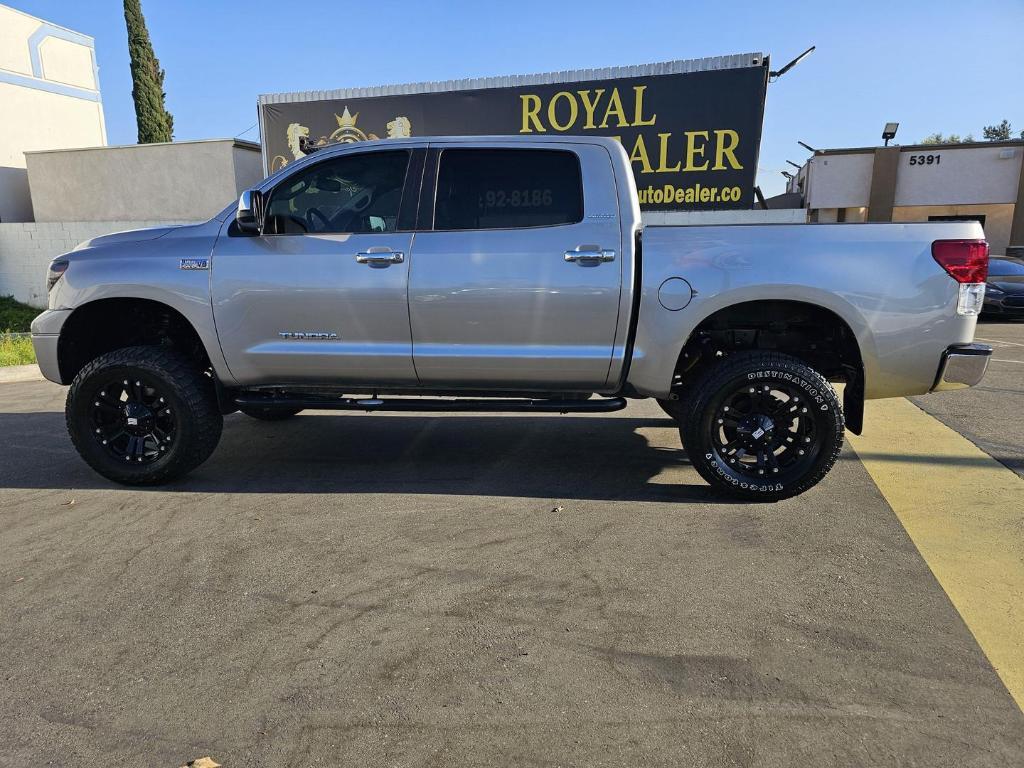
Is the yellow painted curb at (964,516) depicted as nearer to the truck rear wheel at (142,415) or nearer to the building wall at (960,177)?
the truck rear wheel at (142,415)

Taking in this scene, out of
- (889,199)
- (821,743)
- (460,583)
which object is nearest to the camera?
(821,743)

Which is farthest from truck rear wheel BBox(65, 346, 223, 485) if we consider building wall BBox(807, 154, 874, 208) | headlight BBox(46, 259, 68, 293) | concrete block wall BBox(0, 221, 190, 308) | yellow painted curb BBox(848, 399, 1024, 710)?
building wall BBox(807, 154, 874, 208)

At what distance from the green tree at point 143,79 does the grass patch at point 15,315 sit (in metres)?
6.08

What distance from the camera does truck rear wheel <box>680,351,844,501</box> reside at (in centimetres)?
382

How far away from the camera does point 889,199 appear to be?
73.9 ft

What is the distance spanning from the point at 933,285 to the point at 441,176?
2871mm

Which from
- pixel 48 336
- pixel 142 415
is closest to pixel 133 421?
pixel 142 415

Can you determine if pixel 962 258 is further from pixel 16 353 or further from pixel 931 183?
pixel 931 183

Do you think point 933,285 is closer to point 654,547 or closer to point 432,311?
point 654,547

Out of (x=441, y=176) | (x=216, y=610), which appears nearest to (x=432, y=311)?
(x=441, y=176)

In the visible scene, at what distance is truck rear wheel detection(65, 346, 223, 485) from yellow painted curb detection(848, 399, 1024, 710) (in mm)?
4193

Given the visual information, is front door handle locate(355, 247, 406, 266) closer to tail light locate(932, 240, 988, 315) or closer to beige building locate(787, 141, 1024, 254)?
tail light locate(932, 240, 988, 315)

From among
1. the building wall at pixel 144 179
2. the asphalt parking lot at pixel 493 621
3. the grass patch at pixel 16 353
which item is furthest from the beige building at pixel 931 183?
the grass patch at pixel 16 353

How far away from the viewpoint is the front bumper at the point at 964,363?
3666 mm
